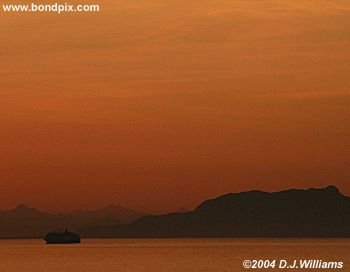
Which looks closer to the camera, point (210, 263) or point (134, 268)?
point (134, 268)

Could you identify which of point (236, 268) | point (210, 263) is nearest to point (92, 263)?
point (210, 263)

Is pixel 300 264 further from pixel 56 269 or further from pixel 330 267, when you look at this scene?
pixel 56 269

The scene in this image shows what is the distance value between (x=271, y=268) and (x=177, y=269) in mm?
12005

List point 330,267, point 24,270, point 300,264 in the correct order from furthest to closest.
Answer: point 300,264, point 330,267, point 24,270

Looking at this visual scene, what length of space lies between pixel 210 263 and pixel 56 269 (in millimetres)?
22417

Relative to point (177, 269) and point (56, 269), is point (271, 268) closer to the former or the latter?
point (177, 269)

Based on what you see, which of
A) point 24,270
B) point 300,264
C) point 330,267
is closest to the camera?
point 24,270

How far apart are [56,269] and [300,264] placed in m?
34.4

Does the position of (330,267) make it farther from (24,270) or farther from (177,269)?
(24,270)

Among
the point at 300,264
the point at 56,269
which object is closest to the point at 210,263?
the point at 300,264

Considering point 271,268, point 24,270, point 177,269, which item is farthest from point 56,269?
point 271,268

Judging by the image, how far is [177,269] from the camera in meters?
136

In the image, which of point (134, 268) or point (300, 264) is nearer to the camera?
point (134, 268)

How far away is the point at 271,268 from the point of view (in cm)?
13950
